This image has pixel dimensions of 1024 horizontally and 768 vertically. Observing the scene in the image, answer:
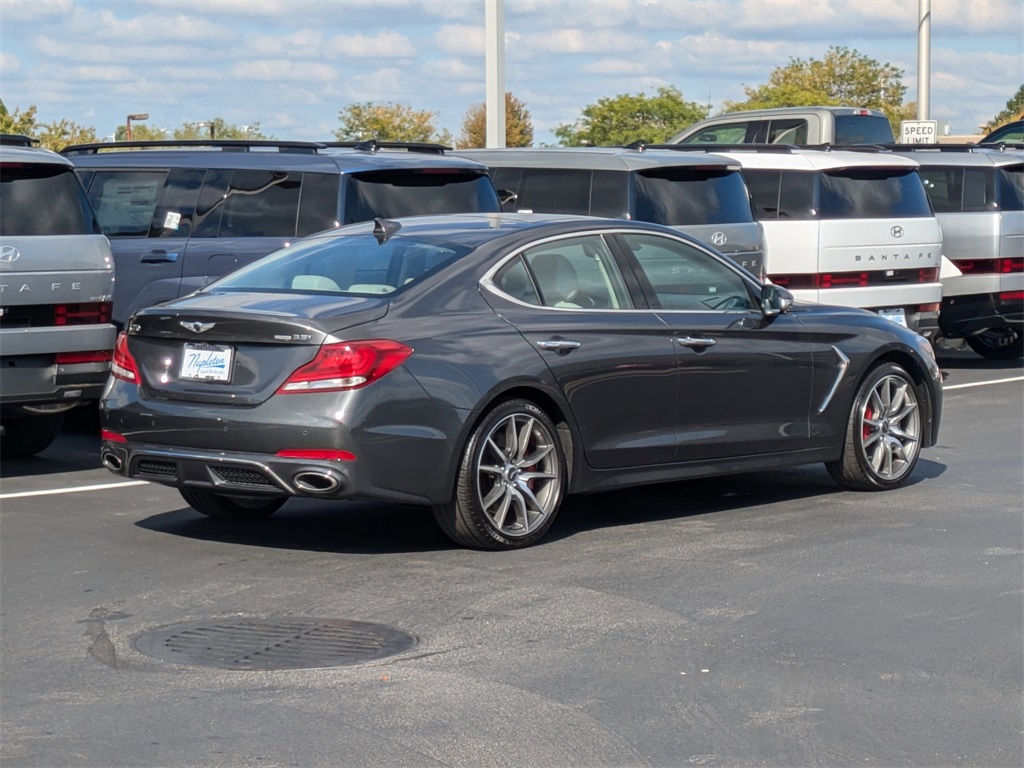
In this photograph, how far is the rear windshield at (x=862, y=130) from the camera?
75.0ft

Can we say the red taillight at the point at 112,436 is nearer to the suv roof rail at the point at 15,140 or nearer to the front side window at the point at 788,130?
the suv roof rail at the point at 15,140

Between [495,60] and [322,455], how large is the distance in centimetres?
1273

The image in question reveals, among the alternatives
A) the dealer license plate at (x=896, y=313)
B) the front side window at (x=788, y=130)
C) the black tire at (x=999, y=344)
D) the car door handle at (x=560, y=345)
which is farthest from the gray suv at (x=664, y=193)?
the front side window at (x=788, y=130)

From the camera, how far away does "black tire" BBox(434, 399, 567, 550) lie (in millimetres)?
7715

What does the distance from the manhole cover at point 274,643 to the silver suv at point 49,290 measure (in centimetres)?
393

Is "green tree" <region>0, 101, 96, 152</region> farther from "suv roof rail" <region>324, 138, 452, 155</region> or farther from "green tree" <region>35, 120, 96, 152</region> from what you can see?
"suv roof rail" <region>324, 138, 452, 155</region>

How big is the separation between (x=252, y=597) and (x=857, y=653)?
249 cm

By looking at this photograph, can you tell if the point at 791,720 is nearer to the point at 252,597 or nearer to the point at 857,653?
the point at 857,653

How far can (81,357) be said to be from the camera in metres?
10.1

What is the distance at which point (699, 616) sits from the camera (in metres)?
6.63

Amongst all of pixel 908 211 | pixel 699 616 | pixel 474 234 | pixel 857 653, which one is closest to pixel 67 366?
pixel 474 234

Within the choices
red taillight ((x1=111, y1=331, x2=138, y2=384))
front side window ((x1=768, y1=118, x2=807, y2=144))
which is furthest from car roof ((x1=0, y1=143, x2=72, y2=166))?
front side window ((x1=768, y1=118, x2=807, y2=144))

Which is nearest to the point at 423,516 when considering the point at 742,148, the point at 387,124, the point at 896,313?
the point at 896,313

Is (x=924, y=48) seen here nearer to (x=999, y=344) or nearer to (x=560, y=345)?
(x=999, y=344)
